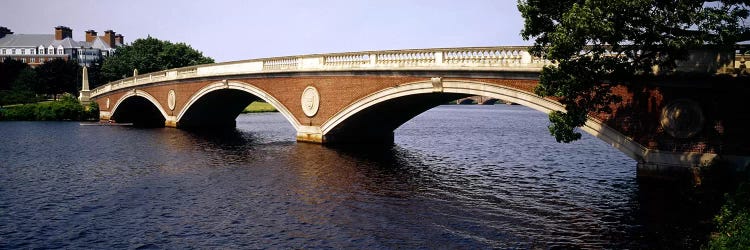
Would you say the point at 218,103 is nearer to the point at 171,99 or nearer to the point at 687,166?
the point at 171,99

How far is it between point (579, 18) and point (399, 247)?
851 cm

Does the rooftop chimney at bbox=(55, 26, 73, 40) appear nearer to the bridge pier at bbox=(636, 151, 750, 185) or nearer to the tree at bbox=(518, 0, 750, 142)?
the tree at bbox=(518, 0, 750, 142)

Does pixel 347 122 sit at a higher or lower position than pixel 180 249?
higher

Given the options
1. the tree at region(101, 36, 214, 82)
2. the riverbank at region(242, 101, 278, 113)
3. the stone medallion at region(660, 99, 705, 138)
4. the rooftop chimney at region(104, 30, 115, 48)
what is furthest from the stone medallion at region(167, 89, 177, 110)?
the rooftop chimney at region(104, 30, 115, 48)

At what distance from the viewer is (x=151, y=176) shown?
78.7 feet

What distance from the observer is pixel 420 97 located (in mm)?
30141

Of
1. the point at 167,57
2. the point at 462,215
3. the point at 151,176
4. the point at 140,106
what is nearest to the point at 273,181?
the point at 151,176

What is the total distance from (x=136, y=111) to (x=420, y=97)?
4434cm

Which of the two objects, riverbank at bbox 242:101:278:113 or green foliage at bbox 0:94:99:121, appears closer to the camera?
green foliage at bbox 0:94:99:121

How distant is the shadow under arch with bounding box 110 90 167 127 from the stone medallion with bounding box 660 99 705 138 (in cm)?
5043

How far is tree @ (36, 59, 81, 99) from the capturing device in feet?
306

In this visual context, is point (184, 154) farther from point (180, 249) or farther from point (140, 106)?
point (140, 106)

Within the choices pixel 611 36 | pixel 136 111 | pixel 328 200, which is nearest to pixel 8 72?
pixel 136 111

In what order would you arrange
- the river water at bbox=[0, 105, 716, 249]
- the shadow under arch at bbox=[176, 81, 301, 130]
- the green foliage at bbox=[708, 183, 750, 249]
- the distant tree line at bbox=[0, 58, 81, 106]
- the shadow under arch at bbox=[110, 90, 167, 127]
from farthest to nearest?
the distant tree line at bbox=[0, 58, 81, 106]
the shadow under arch at bbox=[110, 90, 167, 127]
the shadow under arch at bbox=[176, 81, 301, 130]
the river water at bbox=[0, 105, 716, 249]
the green foliage at bbox=[708, 183, 750, 249]
